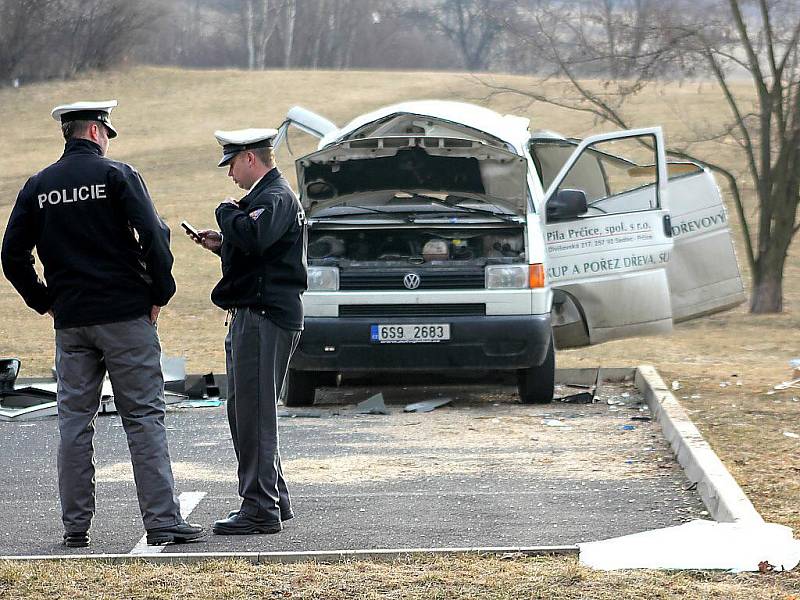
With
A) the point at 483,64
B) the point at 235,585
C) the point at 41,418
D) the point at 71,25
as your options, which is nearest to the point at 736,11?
the point at 41,418

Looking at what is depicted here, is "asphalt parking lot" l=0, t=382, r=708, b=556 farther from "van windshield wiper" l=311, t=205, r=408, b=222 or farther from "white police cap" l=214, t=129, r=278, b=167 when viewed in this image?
"white police cap" l=214, t=129, r=278, b=167

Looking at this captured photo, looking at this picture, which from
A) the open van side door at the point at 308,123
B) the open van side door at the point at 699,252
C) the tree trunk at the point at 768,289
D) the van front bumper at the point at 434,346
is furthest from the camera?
the tree trunk at the point at 768,289

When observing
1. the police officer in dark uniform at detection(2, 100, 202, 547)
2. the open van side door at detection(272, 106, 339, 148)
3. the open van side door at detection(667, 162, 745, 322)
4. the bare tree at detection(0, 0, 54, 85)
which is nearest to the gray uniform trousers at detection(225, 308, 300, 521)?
→ the police officer in dark uniform at detection(2, 100, 202, 547)

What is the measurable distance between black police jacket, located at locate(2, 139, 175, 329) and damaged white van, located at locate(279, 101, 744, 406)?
4.23 m

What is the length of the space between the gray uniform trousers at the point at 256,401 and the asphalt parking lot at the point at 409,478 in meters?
0.23

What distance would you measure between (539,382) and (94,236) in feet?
17.2

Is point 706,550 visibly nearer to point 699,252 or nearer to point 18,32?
point 699,252

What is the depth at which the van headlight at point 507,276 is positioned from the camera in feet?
32.7

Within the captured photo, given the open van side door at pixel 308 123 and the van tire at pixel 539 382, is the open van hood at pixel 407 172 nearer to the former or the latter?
the open van side door at pixel 308 123

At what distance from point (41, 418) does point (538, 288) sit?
381 centimetres

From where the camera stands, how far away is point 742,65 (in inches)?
719

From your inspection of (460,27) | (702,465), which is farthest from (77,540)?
(460,27)

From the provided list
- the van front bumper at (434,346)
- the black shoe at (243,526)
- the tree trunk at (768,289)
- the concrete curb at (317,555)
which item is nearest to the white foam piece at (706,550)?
the concrete curb at (317,555)

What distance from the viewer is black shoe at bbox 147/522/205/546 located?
566 cm
